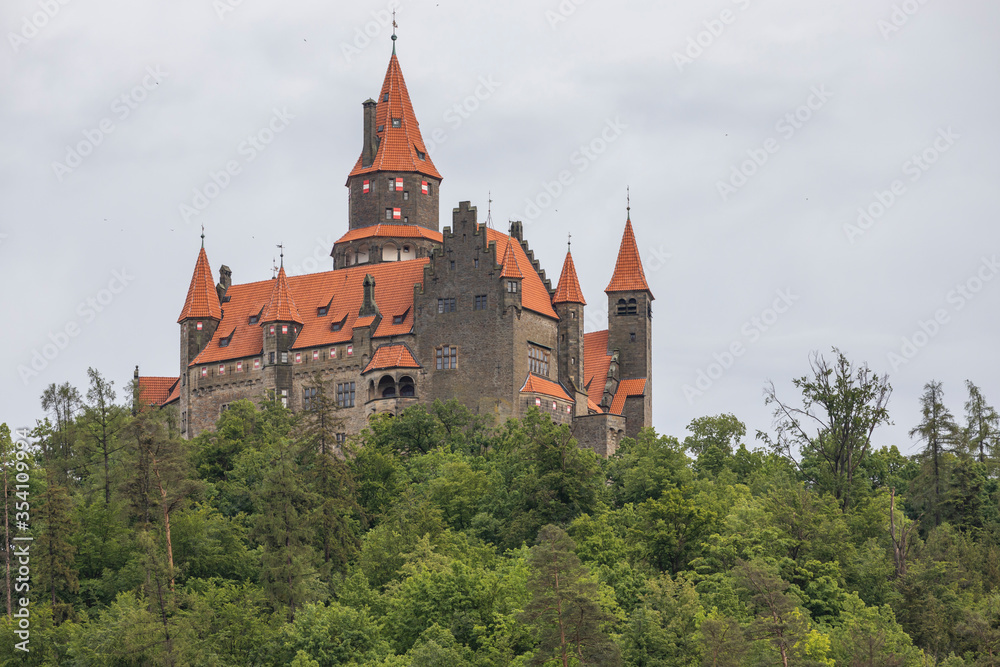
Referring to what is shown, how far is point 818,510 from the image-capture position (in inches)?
3159

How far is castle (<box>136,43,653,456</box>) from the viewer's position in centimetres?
10225

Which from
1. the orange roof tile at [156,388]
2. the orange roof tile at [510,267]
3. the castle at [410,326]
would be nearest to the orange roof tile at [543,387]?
the castle at [410,326]

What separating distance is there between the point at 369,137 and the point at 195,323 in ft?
55.8

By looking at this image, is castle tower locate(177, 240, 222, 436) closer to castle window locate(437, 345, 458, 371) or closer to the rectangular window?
the rectangular window

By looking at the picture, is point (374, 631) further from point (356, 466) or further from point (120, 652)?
point (356, 466)

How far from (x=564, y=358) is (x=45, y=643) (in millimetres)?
40688

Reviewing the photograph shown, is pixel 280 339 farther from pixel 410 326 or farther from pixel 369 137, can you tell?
pixel 369 137

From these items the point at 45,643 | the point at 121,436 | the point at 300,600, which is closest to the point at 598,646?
the point at 300,600

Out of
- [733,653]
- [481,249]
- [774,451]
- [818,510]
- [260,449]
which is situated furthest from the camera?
[481,249]

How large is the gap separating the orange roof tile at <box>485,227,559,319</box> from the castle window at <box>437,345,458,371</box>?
15.8ft

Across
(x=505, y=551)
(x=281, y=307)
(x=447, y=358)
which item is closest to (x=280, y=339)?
(x=281, y=307)

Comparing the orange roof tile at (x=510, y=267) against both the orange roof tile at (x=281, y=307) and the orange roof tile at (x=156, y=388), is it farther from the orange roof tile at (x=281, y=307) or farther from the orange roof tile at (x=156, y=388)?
the orange roof tile at (x=156, y=388)

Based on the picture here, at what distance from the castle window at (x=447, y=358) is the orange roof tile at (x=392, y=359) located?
4.34ft

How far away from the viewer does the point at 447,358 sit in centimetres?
10244
